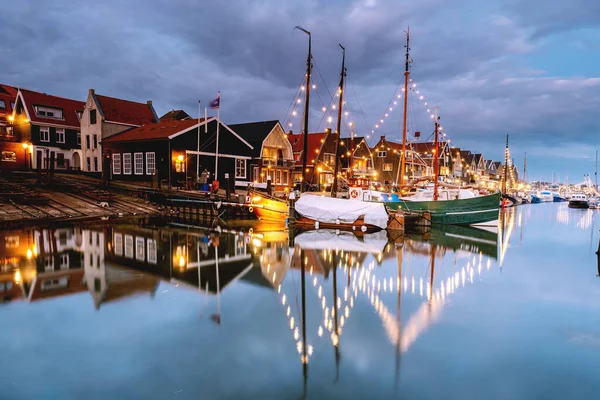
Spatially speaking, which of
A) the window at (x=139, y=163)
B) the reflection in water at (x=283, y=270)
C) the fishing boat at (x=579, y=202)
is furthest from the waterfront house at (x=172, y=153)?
the fishing boat at (x=579, y=202)

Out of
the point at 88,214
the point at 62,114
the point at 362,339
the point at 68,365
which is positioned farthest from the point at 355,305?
the point at 62,114

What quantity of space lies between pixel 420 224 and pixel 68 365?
26.2 metres

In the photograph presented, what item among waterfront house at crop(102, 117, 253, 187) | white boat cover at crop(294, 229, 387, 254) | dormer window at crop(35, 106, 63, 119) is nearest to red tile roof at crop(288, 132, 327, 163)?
waterfront house at crop(102, 117, 253, 187)

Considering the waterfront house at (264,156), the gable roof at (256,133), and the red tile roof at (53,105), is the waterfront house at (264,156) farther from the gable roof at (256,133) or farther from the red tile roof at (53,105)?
the red tile roof at (53,105)

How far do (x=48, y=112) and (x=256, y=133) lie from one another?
2627 cm

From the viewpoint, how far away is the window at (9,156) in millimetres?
45031

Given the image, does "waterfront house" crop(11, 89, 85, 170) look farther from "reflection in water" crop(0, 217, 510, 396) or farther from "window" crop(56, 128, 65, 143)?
"reflection in water" crop(0, 217, 510, 396)

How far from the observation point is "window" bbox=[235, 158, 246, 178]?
44556mm

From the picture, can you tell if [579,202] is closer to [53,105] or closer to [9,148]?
[53,105]

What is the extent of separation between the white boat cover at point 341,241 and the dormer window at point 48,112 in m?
41.4

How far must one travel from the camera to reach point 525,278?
50.6 ft

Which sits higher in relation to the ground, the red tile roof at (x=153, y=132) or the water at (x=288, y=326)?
the red tile roof at (x=153, y=132)

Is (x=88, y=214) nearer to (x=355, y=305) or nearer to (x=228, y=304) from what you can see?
(x=228, y=304)

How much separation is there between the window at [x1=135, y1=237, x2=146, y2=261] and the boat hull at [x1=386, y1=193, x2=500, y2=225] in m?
19.0
